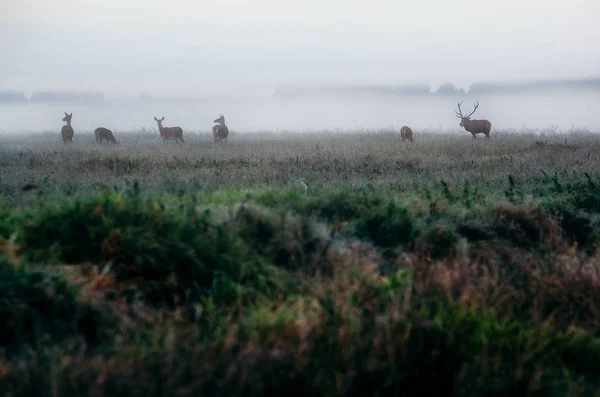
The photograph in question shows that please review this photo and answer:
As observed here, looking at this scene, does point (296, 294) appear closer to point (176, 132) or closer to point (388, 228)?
point (388, 228)

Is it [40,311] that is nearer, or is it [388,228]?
[40,311]

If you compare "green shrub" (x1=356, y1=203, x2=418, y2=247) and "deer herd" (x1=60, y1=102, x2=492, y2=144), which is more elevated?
"deer herd" (x1=60, y1=102, x2=492, y2=144)

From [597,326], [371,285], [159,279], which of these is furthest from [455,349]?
[159,279]

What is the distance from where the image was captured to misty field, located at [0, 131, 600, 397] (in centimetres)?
475

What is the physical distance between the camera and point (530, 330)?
5.64 m

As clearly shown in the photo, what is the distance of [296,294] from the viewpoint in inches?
239

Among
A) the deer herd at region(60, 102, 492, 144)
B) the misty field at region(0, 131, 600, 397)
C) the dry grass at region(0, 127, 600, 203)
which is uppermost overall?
the deer herd at region(60, 102, 492, 144)

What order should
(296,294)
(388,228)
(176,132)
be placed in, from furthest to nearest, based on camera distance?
(176,132) → (388,228) → (296,294)

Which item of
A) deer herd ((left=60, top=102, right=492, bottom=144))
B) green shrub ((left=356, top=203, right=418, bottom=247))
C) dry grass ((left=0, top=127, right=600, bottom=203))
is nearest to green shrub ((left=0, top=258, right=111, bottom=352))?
dry grass ((left=0, top=127, right=600, bottom=203))

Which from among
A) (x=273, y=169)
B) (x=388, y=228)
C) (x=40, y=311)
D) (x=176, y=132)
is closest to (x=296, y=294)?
(x=40, y=311)

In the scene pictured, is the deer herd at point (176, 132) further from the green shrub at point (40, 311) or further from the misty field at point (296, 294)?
the green shrub at point (40, 311)

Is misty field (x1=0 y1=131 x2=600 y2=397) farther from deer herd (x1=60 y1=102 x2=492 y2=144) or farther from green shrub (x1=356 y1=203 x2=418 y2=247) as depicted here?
deer herd (x1=60 y1=102 x2=492 y2=144)

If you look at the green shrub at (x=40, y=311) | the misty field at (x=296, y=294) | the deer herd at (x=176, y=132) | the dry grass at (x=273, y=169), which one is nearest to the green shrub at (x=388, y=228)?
the misty field at (x=296, y=294)

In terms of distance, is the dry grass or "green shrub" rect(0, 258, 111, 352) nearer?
"green shrub" rect(0, 258, 111, 352)
